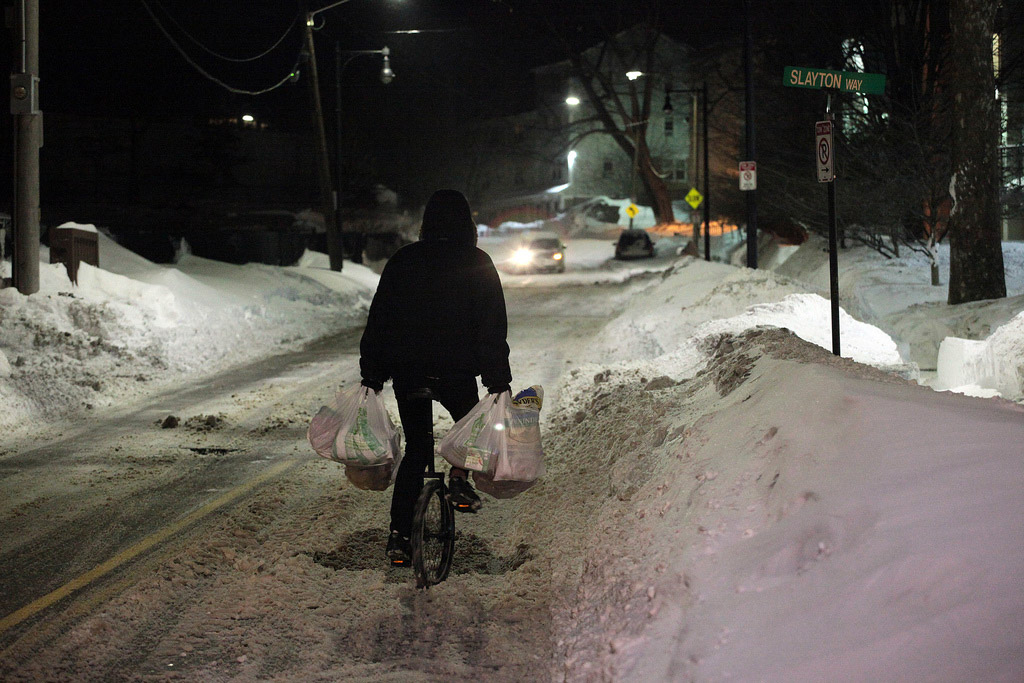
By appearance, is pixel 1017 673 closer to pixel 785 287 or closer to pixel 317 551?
pixel 317 551

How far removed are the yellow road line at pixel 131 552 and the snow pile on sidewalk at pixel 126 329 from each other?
3498mm

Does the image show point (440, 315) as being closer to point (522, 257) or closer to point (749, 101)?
point (749, 101)

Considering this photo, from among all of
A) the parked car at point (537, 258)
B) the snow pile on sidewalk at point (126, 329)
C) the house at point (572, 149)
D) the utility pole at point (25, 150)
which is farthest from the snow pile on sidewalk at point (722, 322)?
the house at point (572, 149)

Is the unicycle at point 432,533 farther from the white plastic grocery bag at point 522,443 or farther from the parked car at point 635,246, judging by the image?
the parked car at point 635,246

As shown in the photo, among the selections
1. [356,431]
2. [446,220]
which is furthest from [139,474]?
[446,220]

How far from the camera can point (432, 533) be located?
16.2ft

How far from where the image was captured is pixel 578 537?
221 inches

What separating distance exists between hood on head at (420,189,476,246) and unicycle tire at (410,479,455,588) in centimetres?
122

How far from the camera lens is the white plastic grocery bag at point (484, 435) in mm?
4770

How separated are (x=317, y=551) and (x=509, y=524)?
1.24 m

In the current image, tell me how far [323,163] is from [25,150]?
1236cm

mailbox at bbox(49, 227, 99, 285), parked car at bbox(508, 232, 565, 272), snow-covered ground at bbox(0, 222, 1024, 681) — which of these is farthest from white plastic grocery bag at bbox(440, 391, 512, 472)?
parked car at bbox(508, 232, 565, 272)

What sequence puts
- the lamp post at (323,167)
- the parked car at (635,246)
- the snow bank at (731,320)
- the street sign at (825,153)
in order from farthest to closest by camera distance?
the parked car at (635,246) → the lamp post at (323,167) → the snow bank at (731,320) → the street sign at (825,153)

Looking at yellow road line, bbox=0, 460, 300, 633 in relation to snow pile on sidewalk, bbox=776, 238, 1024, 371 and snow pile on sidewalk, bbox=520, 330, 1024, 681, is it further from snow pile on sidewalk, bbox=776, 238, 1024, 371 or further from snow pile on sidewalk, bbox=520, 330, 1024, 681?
snow pile on sidewalk, bbox=776, 238, 1024, 371
